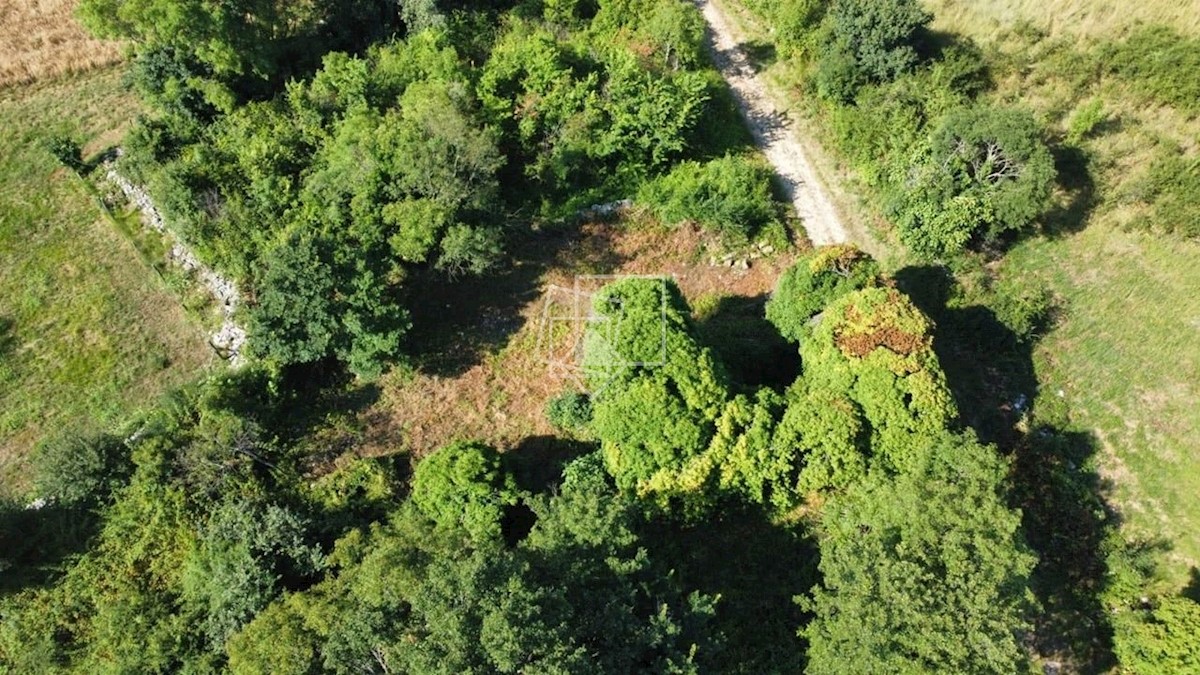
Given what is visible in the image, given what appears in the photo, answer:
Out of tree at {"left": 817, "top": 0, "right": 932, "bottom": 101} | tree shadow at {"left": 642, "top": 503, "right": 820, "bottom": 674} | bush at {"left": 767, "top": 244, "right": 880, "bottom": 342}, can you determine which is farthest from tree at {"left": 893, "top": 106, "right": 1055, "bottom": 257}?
tree shadow at {"left": 642, "top": 503, "right": 820, "bottom": 674}

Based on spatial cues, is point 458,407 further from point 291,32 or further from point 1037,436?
point 291,32

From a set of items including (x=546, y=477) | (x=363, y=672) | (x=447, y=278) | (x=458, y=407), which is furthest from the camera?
(x=447, y=278)

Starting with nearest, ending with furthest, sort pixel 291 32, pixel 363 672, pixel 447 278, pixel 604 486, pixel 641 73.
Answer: pixel 363 672, pixel 604 486, pixel 447 278, pixel 641 73, pixel 291 32

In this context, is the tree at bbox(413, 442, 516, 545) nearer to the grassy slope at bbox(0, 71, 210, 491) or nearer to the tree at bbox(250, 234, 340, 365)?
the tree at bbox(250, 234, 340, 365)

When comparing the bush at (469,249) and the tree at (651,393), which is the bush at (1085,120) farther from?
the bush at (469,249)

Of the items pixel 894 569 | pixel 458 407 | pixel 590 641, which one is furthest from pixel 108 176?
pixel 894 569

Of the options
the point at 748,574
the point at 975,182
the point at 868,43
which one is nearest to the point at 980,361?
the point at 975,182
